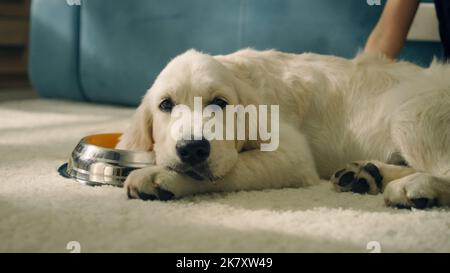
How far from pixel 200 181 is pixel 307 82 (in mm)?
861

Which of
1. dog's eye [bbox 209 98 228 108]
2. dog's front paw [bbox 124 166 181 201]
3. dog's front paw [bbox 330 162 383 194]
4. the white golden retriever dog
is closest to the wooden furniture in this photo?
the white golden retriever dog

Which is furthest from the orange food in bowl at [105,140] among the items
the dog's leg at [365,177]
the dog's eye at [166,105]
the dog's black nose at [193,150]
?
the dog's leg at [365,177]

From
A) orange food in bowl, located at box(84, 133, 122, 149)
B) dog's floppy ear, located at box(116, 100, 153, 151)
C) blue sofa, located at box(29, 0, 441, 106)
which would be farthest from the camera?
blue sofa, located at box(29, 0, 441, 106)

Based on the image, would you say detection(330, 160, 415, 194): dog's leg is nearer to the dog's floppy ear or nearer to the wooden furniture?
the dog's floppy ear

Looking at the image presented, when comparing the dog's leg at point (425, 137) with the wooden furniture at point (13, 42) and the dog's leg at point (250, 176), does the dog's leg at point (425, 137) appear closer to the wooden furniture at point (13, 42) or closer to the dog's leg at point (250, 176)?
the dog's leg at point (250, 176)

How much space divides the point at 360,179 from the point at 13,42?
234 inches

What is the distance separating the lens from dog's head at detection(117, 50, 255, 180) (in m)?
2.06

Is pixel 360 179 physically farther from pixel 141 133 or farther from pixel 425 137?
pixel 141 133

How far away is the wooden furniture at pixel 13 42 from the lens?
7.00 meters

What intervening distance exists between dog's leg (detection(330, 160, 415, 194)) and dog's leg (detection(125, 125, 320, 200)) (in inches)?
6.2

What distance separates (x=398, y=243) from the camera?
1638mm

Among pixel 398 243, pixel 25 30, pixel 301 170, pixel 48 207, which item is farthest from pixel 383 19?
pixel 25 30

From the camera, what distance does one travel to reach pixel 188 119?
217 cm
